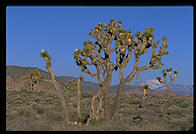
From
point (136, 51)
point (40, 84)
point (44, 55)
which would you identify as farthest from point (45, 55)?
point (40, 84)

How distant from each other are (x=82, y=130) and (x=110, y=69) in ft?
14.3

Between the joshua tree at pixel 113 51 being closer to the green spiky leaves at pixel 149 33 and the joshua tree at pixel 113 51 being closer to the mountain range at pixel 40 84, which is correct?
the green spiky leaves at pixel 149 33

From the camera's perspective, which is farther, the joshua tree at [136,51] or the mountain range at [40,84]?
the mountain range at [40,84]

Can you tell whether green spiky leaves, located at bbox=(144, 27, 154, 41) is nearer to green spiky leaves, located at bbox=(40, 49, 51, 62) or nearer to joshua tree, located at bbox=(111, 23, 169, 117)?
joshua tree, located at bbox=(111, 23, 169, 117)

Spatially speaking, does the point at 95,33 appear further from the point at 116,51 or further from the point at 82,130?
the point at 82,130

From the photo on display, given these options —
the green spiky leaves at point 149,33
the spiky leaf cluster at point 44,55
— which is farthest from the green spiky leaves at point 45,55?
the green spiky leaves at point 149,33

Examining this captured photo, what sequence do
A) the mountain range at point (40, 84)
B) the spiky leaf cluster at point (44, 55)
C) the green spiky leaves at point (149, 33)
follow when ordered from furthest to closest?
the mountain range at point (40, 84) → the green spiky leaves at point (149, 33) → the spiky leaf cluster at point (44, 55)

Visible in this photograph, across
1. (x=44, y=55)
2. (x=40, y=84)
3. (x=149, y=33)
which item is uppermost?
(x=40, y=84)

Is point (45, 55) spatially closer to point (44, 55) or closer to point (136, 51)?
point (44, 55)

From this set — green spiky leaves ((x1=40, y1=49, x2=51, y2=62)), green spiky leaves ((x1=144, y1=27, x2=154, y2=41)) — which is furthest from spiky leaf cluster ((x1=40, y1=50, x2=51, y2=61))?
green spiky leaves ((x1=144, y1=27, x2=154, y2=41))
